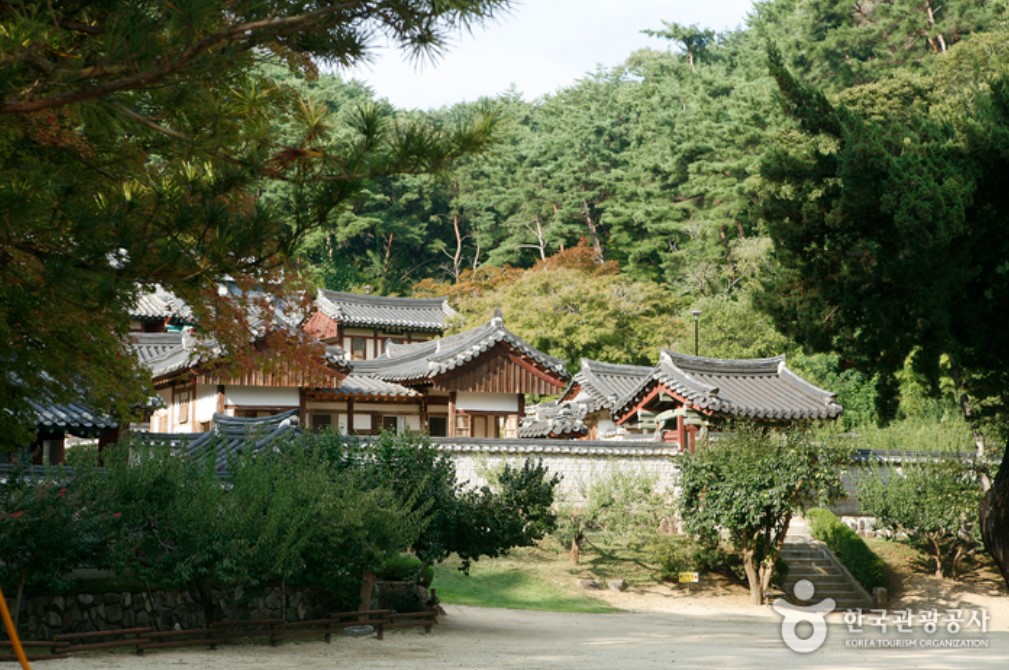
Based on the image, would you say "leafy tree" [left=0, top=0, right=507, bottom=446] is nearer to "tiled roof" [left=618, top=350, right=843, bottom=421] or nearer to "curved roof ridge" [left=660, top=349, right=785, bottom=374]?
"tiled roof" [left=618, top=350, right=843, bottom=421]

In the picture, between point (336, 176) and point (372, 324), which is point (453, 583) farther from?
point (372, 324)

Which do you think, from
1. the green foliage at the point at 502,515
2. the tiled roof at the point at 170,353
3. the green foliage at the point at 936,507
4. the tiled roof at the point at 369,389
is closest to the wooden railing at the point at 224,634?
the green foliage at the point at 502,515

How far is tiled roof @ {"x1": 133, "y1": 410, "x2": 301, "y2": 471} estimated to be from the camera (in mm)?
15492

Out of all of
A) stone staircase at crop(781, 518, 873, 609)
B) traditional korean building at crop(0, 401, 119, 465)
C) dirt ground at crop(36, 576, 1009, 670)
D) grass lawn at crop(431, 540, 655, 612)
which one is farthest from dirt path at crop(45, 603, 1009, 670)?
traditional korean building at crop(0, 401, 119, 465)

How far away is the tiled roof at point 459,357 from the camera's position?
29516mm

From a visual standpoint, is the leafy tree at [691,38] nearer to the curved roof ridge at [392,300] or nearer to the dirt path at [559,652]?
the curved roof ridge at [392,300]

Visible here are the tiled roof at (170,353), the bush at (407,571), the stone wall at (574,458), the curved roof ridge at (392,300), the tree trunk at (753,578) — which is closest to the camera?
the bush at (407,571)

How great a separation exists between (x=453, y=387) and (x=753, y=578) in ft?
36.9

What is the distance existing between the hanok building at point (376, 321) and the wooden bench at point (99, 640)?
28.2 metres

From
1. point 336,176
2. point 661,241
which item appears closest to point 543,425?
point 661,241

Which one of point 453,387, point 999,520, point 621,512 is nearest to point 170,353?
point 453,387

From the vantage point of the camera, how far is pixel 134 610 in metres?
13.0

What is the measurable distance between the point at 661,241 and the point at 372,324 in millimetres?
12876

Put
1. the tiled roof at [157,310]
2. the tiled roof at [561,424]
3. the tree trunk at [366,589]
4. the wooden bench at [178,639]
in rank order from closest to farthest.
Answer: the wooden bench at [178,639] → the tree trunk at [366,589] → the tiled roof at [561,424] → the tiled roof at [157,310]
